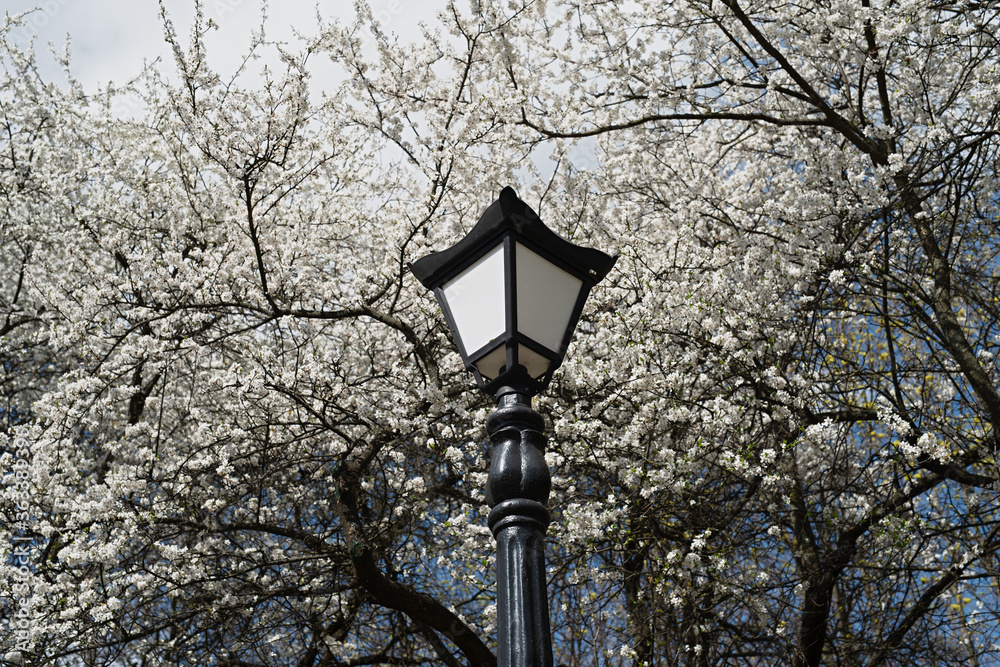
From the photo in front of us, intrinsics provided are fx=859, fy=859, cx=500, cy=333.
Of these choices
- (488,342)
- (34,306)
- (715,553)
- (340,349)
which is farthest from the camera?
(34,306)

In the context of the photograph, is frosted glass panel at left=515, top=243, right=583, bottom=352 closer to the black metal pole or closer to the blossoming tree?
the black metal pole

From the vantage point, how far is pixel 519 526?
8.25 ft

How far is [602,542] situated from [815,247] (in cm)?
272

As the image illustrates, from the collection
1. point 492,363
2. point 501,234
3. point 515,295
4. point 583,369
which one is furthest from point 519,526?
point 583,369

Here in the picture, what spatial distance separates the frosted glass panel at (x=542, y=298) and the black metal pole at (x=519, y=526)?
0.68 ft

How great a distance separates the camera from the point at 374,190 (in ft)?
28.5

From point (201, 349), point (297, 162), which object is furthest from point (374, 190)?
point (201, 349)

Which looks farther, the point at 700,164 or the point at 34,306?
the point at 34,306

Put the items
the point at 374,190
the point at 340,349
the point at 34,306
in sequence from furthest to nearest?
the point at 34,306 → the point at 374,190 → the point at 340,349

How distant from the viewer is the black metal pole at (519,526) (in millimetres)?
2355

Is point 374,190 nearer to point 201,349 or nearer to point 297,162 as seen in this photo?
point 297,162

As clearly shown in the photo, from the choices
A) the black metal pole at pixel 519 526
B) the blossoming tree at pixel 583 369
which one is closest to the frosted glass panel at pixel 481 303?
the black metal pole at pixel 519 526

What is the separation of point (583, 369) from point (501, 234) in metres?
3.68

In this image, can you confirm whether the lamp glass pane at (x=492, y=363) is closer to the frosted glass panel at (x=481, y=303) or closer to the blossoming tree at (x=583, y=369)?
the frosted glass panel at (x=481, y=303)
